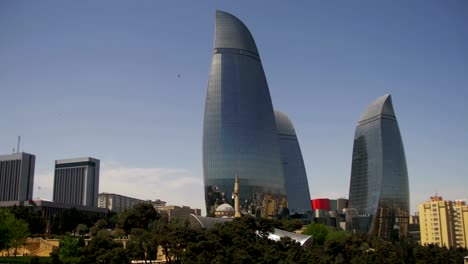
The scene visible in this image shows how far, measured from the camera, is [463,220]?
429 ft

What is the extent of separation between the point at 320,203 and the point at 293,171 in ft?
67.7

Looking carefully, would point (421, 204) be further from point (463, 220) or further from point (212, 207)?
point (212, 207)

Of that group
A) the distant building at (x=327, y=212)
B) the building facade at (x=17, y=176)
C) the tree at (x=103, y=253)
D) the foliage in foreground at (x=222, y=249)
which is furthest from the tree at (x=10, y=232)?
the building facade at (x=17, y=176)

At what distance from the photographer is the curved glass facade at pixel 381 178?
520 ft

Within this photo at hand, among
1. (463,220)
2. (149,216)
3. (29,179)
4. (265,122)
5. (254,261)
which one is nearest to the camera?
(254,261)

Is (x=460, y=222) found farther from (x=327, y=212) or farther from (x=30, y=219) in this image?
(x=30, y=219)

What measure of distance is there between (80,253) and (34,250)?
58.7 ft

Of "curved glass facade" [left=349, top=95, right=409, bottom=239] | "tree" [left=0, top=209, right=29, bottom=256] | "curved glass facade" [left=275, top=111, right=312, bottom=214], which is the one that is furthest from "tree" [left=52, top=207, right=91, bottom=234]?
"curved glass facade" [left=349, top=95, right=409, bottom=239]

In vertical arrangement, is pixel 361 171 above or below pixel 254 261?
above

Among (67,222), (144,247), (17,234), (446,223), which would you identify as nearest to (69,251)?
(144,247)

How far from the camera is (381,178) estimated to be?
15900cm

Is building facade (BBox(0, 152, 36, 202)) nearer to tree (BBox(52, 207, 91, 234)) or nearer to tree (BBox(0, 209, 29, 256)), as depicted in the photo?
tree (BBox(52, 207, 91, 234))

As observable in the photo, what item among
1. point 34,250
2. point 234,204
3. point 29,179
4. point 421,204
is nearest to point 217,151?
point 234,204

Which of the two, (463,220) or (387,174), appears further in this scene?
(387,174)
